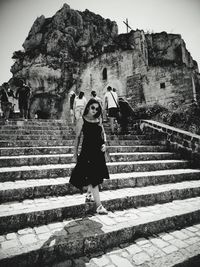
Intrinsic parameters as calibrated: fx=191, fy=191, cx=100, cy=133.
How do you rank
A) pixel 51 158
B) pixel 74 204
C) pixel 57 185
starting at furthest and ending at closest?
pixel 51 158 < pixel 57 185 < pixel 74 204

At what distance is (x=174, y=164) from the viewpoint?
547 centimetres

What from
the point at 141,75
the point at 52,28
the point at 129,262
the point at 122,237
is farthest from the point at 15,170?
the point at 52,28

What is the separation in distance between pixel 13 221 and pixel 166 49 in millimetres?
34837

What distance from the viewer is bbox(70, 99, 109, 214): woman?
3.05 meters

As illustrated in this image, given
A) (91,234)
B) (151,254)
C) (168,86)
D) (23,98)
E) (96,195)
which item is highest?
(168,86)

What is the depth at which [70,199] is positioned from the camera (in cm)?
331

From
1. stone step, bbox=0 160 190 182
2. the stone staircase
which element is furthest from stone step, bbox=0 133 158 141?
stone step, bbox=0 160 190 182

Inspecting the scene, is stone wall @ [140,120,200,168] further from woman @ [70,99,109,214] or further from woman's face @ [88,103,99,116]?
woman's face @ [88,103,99,116]

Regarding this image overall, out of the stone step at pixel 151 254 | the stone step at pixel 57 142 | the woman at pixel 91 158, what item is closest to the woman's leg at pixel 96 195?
the woman at pixel 91 158

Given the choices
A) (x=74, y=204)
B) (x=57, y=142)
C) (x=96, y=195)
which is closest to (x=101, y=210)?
(x=96, y=195)

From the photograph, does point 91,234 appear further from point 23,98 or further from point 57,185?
point 23,98

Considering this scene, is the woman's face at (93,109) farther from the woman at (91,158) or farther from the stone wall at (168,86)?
the stone wall at (168,86)

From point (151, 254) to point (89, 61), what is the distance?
81.2 feet

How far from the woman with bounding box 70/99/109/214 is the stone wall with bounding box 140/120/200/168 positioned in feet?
12.4
